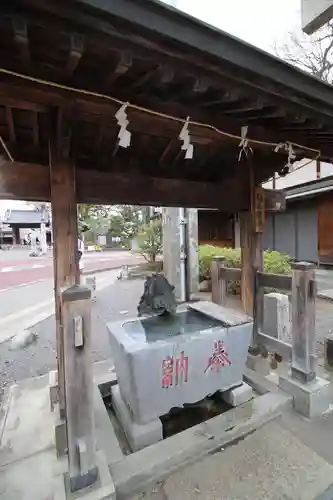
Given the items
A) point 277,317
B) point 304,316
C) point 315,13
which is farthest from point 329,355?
Result: point 315,13

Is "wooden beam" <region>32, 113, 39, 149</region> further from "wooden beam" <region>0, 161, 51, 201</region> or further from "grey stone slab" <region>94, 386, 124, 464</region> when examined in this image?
"grey stone slab" <region>94, 386, 124, 464</region>

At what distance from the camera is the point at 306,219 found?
11852mm

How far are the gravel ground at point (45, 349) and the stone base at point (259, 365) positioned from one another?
2.29m

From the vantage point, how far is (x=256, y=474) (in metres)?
2.05

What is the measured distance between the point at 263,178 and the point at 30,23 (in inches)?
116

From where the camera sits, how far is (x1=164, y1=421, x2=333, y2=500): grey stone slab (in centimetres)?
191

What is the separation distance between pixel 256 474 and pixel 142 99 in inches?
114

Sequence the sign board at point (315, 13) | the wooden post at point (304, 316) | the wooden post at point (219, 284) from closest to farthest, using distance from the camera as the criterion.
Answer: the sign board at point (315, 13) < the wooden post at point (304, 316) < the wooden post at point (219, 284)

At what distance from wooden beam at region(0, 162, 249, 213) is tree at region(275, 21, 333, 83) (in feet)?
47.3

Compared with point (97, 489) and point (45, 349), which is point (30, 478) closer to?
point (97, 489)

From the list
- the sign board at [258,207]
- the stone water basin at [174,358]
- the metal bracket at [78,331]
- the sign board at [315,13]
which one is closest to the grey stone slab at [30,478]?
the stone water basin at [174,358]

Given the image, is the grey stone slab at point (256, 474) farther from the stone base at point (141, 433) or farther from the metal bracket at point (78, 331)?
the metal bracket at point (78, 331)

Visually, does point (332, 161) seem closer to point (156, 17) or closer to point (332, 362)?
point (332, 362)

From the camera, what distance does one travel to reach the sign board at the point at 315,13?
1.62 meters
